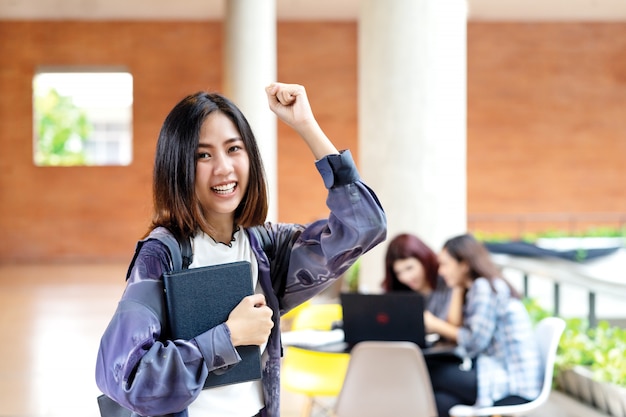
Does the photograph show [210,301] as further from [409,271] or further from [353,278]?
[353,278]

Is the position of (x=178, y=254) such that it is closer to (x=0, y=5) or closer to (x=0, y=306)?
(x=0, y=306)

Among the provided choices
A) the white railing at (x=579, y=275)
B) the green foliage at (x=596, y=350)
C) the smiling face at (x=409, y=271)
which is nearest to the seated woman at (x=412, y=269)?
the smiling face at (x=409, y=271)

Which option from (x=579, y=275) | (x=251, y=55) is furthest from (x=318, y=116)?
(x=579, y=275)

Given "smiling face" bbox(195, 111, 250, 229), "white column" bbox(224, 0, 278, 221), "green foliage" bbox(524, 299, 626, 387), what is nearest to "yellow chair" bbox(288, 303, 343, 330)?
"green foliage" bbox(524, 299, 626, 387)

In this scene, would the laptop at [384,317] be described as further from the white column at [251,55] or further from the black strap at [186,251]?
the white column at [251,55]

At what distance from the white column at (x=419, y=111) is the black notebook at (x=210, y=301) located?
4.92 metres

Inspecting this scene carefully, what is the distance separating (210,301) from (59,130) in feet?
56.7

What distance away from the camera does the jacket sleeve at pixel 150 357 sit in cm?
128

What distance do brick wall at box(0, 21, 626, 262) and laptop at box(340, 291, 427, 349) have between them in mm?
13323

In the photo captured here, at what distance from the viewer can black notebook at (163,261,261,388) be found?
135 cm

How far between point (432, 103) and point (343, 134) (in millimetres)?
11973

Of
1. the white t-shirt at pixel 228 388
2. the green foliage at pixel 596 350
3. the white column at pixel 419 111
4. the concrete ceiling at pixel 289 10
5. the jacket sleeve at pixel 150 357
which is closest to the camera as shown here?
the jacket sleeve at pixel 150 357

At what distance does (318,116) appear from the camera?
17.9 meters

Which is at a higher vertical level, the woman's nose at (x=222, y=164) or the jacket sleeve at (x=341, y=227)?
the woman's nose at (x=222, y=164)
